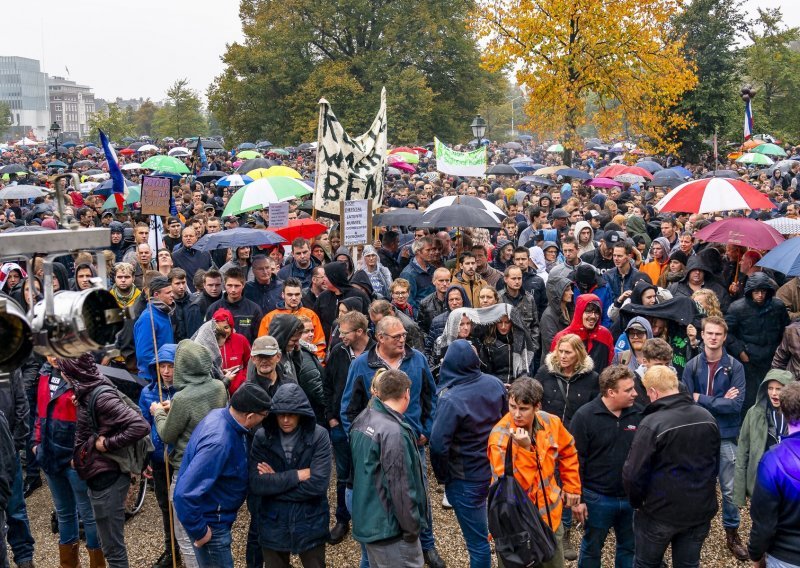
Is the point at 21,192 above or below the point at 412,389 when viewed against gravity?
above

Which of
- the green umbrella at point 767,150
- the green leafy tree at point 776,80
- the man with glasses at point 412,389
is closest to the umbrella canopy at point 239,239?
the man with glasses at point 412,389

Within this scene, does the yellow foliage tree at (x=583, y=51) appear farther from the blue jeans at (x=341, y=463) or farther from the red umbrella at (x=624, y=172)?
the blue jeans at (x=341, y=463)

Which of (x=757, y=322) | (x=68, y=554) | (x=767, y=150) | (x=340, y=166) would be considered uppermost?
(x=767, y=150)

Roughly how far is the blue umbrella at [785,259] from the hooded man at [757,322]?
0.51 ft

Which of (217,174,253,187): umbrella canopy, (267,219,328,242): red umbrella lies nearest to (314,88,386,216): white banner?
(267,219,328,242): red umbrella

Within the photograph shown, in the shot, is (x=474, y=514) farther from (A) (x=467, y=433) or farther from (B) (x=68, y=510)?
(B) (x=68, y=510)

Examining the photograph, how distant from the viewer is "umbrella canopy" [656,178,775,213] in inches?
329

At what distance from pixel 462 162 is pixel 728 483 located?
7.65 metres

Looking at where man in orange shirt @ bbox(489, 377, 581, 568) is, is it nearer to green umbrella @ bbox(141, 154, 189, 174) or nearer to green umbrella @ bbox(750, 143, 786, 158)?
green umbrella @ bbox(141, 154, 189, 174)

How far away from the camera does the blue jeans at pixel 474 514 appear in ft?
16.6

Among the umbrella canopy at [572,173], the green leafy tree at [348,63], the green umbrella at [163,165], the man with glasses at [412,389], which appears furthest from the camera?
the green leafy tree at [348,63]

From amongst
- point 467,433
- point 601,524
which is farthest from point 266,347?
point 601,524

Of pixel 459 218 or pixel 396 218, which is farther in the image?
pixel 396 218

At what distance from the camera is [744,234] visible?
7949 mm
